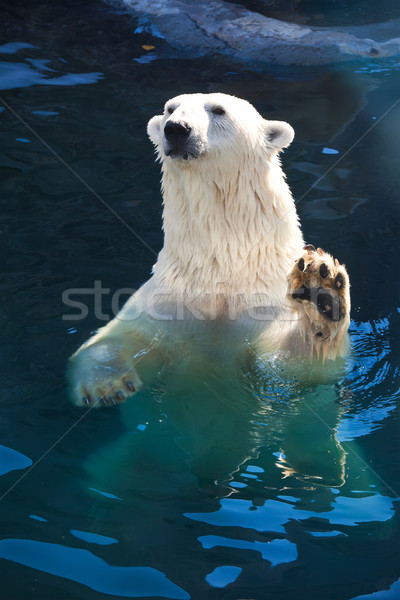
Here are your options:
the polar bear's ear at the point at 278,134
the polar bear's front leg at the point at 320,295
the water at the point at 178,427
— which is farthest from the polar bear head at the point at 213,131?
the water at the point at 178,427

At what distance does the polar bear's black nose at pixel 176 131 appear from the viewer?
321cm

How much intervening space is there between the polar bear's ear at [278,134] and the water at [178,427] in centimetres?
110

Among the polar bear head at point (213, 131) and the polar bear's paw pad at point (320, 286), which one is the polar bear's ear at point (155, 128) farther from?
the polar bear's paw pad at point (320, 286)

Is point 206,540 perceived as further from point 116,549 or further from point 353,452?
point 353,452

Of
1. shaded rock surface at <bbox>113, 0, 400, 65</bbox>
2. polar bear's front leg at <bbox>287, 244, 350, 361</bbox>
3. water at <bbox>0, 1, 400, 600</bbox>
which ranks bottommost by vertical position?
water at <bbox>0, 1, 400, 600</bbox>

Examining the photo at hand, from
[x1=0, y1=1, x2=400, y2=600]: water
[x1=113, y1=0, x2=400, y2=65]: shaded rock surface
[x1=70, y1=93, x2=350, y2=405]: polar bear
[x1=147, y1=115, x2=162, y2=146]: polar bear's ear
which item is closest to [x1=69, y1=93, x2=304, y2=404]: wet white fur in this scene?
[x1=70, y1=93, x2=350, y2=405]: polar bear

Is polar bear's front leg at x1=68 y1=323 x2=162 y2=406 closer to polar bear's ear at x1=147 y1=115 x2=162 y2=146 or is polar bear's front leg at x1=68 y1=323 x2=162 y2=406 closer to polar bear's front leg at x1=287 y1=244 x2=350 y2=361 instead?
polar bear's front leg at x1=287 y1=244 x2=350 y2=361

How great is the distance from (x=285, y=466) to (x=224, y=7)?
244 inches

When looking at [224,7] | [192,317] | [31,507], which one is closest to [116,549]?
[31,507]

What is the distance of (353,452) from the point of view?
10.3 feet

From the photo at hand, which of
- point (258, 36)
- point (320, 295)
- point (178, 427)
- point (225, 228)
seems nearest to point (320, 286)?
point (320, 295)

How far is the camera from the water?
2.52 metres

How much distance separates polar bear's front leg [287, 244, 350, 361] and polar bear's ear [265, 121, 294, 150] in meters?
0.71

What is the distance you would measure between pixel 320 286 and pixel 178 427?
902mm
